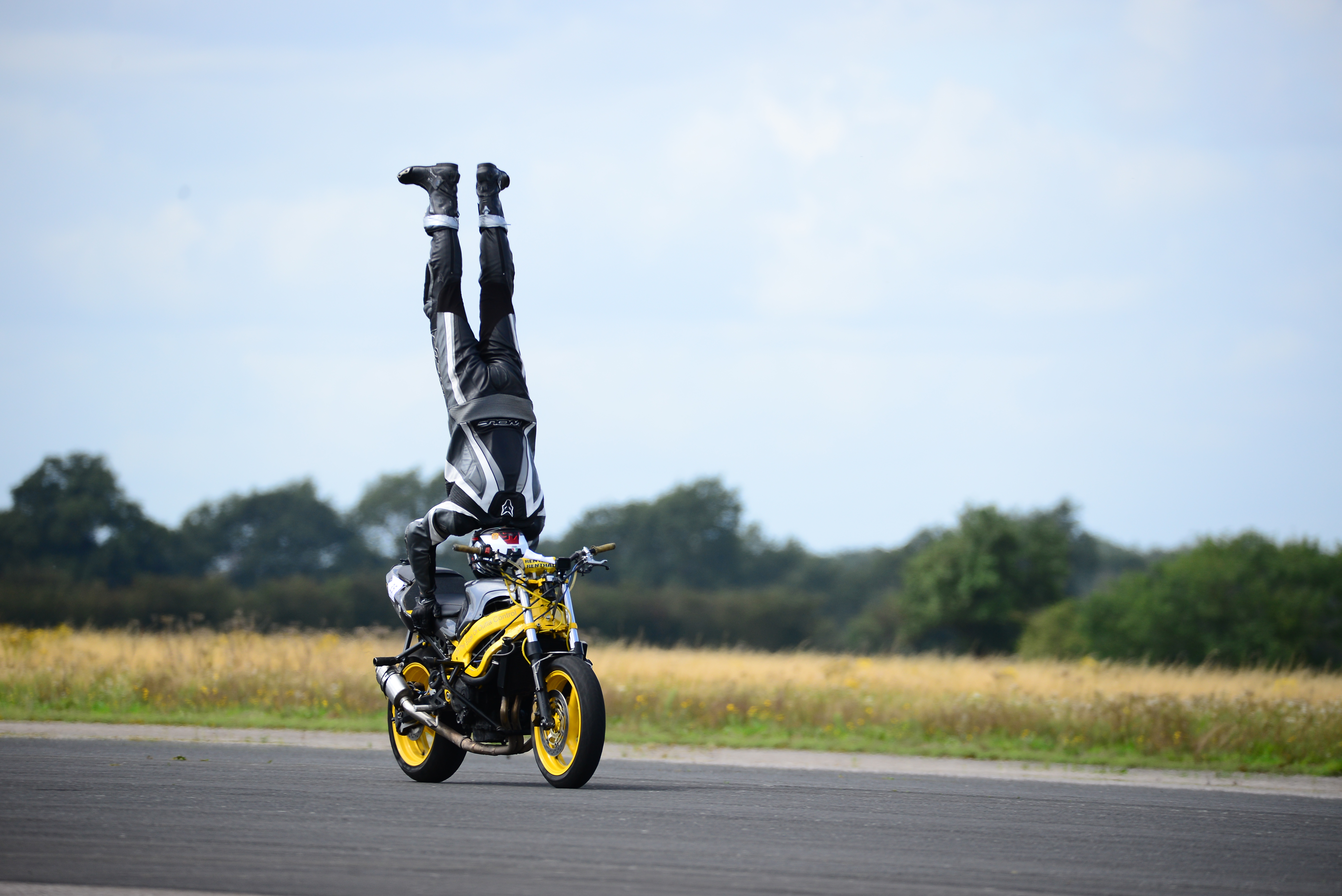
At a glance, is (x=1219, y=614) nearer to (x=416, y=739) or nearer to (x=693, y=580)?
(x=693, y=580)

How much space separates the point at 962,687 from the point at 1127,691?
2.79 m

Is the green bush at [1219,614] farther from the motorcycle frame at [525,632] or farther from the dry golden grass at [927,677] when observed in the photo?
the motorcycle frame at [525,632]

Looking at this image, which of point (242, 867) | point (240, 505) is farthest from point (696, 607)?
point (242, 867)

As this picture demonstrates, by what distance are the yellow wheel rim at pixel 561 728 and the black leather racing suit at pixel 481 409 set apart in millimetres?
1497

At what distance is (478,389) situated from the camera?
36.2ft

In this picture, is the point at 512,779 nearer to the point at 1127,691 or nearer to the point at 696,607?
the point at 1127,691

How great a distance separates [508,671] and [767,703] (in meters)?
12.2

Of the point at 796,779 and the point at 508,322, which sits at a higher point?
the point at 508,322

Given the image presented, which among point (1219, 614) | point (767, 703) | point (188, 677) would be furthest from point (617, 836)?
point (1219, 614)

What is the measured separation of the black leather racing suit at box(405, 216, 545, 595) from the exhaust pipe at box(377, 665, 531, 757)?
82 centimetres

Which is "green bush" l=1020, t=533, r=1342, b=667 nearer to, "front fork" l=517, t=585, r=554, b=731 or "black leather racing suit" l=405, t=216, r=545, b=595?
"black leather racing suit" l=405, t=216, r=545, b=595

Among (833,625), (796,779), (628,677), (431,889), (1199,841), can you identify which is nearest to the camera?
(431,889)

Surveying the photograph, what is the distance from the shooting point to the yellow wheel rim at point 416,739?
1116cm

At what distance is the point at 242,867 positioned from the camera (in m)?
6.52
